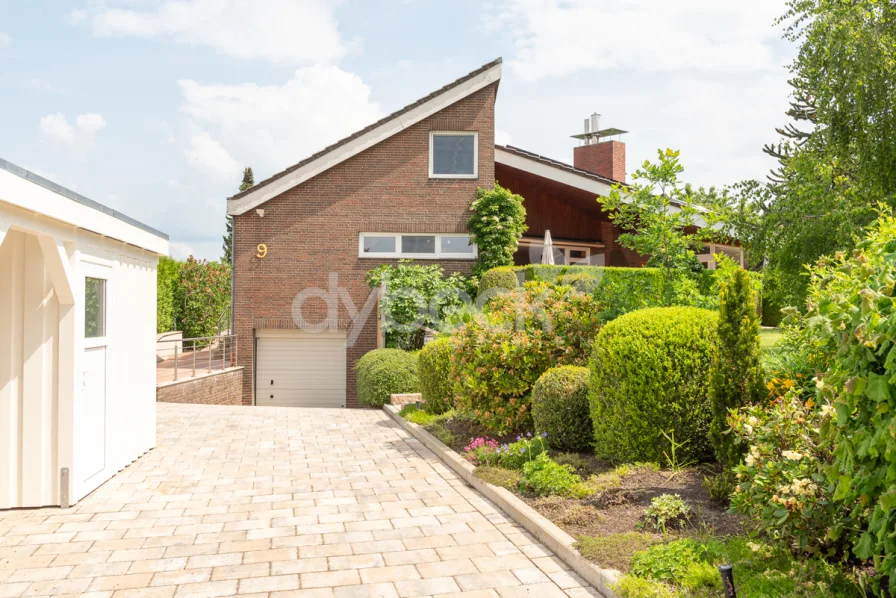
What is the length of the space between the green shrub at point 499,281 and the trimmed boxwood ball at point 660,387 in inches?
397

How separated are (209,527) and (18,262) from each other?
3.12 metres

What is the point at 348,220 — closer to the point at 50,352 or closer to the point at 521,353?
the point at 521,353

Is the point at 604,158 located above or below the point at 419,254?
above

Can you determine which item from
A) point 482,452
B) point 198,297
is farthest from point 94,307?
point 198,297

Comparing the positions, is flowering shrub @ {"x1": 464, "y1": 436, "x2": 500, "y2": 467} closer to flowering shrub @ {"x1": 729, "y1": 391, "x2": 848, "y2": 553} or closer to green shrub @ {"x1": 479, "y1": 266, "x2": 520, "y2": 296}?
flowering shrub @ {"x1": 729, "y1": 391, "x2": 848, "y2": 553}

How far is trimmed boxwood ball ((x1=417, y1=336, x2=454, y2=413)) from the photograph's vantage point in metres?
10.9

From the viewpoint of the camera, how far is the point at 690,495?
554 cm

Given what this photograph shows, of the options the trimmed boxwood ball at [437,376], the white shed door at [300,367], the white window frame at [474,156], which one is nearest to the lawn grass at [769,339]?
the trimmed boxwood ball at [437,376]

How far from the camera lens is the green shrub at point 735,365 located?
5574 mm

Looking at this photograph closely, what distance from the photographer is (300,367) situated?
18.5 m

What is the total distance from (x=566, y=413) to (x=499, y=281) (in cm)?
959

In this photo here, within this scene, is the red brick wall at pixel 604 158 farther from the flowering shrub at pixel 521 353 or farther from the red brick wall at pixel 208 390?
the flowering shrub at pixel 521 353

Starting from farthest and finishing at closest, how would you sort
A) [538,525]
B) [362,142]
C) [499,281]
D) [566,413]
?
1. [362,142]
2. [499,281]
3. [566,413]
4. [538,525]

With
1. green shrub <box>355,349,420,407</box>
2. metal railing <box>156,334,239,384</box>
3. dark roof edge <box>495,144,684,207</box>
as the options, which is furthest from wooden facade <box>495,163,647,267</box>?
metal railing <box>156,334,239,384</box>
